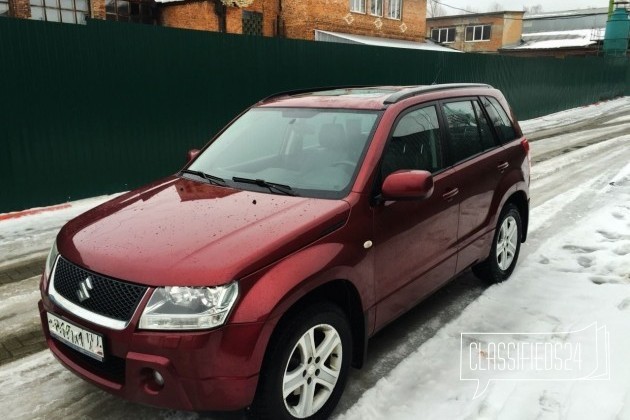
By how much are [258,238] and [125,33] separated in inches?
275

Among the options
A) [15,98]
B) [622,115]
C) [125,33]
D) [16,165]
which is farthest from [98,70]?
[622,115]

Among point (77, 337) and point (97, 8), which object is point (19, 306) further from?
point (97, 8)

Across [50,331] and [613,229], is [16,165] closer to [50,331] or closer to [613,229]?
[50,331]

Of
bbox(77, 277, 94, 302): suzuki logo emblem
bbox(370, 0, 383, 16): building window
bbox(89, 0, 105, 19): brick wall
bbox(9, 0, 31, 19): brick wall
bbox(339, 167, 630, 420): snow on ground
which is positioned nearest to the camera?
bbox(77, 277, 94, 302): suzuki logo emblem

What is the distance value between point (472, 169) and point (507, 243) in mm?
1098

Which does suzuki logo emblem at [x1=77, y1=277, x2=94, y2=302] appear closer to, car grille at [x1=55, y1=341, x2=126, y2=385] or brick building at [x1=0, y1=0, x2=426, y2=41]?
car grille at [x1=55, y1=341, x2=126, y2=385]

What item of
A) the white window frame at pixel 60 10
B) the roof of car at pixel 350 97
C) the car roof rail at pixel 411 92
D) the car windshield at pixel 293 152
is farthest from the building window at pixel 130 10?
the car roof rail at pixel 411 92

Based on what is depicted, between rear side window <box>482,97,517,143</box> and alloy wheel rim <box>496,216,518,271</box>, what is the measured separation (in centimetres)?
75

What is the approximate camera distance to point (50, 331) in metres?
2.84

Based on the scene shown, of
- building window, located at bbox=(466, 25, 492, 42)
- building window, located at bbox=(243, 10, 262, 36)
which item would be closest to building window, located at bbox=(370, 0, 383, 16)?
building window, located at bbox=(243, 10, 262, 36)

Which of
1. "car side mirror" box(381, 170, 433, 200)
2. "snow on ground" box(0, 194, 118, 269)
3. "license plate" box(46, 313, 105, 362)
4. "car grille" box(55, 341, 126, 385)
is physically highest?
"car side mirror" box(381, 170, 433, 200)

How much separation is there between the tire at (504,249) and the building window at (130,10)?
1829 centimetres

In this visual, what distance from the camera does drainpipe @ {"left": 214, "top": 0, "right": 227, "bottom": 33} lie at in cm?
2039

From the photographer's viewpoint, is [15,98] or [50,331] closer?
[50,331]
